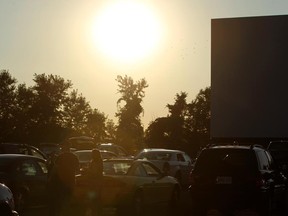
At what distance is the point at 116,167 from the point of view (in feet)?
62.0

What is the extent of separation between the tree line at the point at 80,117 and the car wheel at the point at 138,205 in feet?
211

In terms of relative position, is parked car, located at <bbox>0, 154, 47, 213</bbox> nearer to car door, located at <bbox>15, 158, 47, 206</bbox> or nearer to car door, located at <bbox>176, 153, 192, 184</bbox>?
car door, located at <bbox>15, 158, 47, 206</bbox>

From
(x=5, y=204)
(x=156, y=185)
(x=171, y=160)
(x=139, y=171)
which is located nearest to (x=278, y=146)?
(x=171, y=160)

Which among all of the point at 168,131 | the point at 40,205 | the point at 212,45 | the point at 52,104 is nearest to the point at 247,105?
the point at 212,45

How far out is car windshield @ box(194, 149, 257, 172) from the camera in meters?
15.4

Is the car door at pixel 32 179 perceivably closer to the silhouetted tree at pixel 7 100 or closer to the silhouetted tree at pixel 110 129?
the silhouetted tree at pixel 7 100

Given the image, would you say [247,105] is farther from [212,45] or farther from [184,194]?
[184,194]

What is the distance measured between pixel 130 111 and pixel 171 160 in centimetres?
7138

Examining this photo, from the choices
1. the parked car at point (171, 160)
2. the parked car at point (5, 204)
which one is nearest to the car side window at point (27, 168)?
the parked car at point (5, 204)

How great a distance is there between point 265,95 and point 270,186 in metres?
27.6

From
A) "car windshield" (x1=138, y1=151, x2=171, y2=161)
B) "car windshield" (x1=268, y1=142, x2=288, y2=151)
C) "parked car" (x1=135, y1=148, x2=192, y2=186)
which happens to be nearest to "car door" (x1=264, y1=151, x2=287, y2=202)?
"parked car" (x1=135, y1=148, x2=192, y2=186)

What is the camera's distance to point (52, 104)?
336 ft

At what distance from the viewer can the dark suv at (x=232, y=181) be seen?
597 inches

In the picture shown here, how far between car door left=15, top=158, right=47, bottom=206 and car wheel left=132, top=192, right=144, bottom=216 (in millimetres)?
2538
